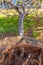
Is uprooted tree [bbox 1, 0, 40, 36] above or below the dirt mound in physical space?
below

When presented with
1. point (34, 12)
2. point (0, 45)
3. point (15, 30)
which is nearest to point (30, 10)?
point (34, 12)

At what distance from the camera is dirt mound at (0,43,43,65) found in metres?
2.08

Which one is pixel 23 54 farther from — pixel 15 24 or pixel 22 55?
pixel 15 24

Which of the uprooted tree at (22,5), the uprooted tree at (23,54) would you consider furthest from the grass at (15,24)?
the uprooted tree at (23,54)

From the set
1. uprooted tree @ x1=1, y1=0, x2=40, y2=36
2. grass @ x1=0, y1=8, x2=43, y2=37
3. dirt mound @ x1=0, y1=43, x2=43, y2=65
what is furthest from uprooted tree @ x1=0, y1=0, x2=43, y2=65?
grass @ x1=0, y1=8, x2=43, y2=37

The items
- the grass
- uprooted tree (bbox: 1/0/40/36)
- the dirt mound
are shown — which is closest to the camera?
the dirt mound

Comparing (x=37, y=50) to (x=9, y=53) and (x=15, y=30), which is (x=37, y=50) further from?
(x=15, y=30)

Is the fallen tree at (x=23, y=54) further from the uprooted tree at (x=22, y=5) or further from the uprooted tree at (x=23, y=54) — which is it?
the uprooted tree at (x=22, y=5)

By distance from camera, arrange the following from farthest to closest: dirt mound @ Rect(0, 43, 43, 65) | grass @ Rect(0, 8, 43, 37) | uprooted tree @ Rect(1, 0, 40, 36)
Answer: grass @ Rect(0, 8, 43, 37), uprooted tree @ Rect(1, 0, 40, 36), dirt mound @ Rect(0, 43, 43, 65)

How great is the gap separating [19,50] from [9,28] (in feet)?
35.3

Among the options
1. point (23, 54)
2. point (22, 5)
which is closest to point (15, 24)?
point (22, 5)

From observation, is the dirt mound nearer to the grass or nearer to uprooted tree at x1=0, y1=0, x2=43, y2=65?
uprooted tree at x1=0, y1=0, x2=43, y2=65

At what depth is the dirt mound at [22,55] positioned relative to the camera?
6.81 feet

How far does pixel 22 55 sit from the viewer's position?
6.96ft
